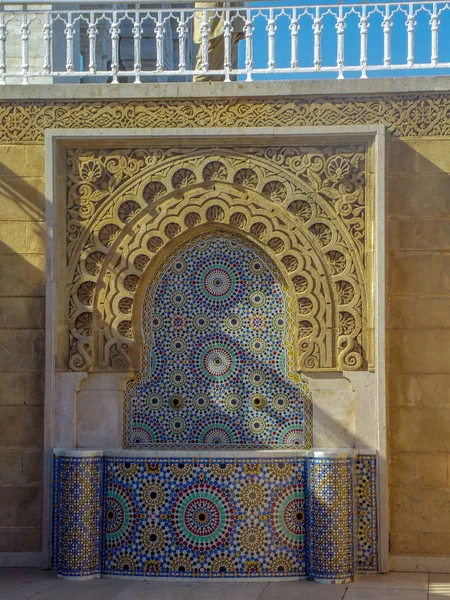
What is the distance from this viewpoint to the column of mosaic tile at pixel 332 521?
229 inches

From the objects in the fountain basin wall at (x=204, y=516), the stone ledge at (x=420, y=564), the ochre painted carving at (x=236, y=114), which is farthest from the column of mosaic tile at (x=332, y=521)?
the ochre painted carving at (x=236, y=114)

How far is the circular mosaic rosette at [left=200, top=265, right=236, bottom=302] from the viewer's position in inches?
250

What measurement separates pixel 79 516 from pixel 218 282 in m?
1.73

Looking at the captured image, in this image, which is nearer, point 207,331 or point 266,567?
point 266,567

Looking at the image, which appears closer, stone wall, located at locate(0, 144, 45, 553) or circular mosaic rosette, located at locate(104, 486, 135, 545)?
circular mosaic rosette, located at locate(104, 486, 135, 545)

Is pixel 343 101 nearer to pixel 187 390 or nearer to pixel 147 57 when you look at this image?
pixel 187 390

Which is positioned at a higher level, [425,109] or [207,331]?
[425,109]

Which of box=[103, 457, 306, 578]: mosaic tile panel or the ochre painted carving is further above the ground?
the ochre painted carving

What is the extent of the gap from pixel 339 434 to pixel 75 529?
5.73 ft

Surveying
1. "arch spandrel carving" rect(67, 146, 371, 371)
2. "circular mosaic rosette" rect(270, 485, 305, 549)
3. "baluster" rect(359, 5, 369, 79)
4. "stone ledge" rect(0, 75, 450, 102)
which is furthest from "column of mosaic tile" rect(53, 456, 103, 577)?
"baluster" rect(359, 5, 369, 79)

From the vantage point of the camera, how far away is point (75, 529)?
595 cm

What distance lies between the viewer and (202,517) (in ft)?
19.7

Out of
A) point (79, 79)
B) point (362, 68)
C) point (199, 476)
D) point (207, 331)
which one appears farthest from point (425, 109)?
point (79, 79)

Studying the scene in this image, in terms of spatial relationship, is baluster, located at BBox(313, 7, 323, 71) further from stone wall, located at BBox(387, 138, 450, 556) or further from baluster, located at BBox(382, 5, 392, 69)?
stone wall, located at BBox(387, 138, 450, 556)
